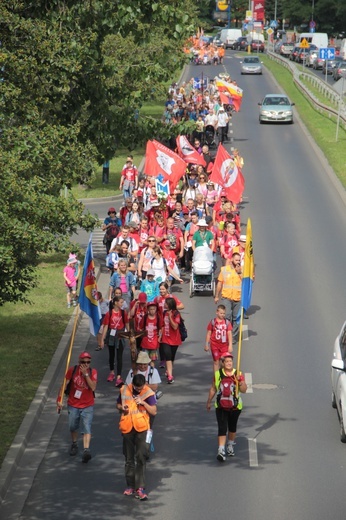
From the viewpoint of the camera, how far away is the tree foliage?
15109mm

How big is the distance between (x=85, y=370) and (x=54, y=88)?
3.82 meters

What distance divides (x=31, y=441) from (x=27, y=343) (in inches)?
Answer: 223

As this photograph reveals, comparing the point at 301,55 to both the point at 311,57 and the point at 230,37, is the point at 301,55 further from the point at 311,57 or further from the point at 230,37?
the point at 230,37

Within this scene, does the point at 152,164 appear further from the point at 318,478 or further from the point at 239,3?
the point at 239,3

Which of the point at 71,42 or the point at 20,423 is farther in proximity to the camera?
the point at 20,423

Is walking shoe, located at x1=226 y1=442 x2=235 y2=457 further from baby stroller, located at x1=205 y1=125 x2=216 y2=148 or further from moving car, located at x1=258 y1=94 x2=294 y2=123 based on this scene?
moving car, located at x1=258 y1=94 x2=294 y2=123

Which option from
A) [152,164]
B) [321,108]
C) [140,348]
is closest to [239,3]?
[321,108]

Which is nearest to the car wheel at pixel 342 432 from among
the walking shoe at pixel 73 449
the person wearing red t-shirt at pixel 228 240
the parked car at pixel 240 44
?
the walking shoe at pixel 73 449

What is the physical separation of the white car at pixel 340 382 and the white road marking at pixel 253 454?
125 centimetres

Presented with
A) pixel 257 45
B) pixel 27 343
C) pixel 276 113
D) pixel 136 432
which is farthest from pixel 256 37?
pixel 136 432

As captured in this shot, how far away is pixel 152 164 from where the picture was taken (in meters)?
32.6

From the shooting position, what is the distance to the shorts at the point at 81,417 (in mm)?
16906

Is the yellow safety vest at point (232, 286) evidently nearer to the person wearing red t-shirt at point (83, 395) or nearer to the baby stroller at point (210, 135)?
the person wearing red t-shirt at point (83, 395)

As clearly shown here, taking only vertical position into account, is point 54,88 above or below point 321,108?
above
